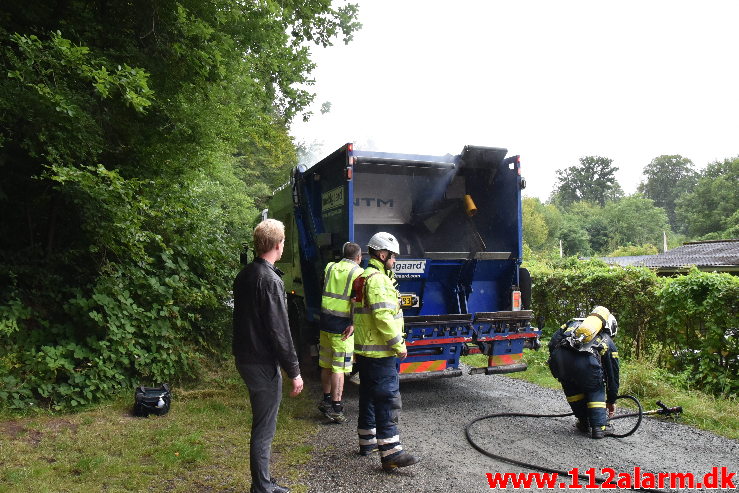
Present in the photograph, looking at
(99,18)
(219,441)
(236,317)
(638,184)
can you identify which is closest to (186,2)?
(99,18)

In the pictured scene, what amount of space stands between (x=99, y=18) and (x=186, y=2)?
38.6 inches

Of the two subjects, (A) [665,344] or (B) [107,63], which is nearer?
(B) [107,63]

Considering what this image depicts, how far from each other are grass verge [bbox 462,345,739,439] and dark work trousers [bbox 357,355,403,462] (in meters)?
2.87

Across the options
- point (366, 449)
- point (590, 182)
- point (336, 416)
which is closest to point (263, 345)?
point (366, 449)

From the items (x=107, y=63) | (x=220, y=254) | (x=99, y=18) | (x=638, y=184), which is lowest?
(x=220, y=254)

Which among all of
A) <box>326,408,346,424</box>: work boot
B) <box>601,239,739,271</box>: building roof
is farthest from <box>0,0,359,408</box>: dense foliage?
<box>601,239,739,271</box>: building roof

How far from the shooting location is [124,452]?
4.17m

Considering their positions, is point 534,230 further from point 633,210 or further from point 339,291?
point 339,291

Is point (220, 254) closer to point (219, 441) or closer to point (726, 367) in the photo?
point (219, 441)

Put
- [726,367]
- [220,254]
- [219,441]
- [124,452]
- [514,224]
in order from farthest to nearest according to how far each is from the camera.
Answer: [220,254], [514,224], [726,367], [219,441], [124,452]

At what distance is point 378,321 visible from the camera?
396 cm

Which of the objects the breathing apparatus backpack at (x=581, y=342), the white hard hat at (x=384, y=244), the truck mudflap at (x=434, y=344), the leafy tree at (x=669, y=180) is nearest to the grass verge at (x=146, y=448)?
the truck mudflap at (x=434, y=344)

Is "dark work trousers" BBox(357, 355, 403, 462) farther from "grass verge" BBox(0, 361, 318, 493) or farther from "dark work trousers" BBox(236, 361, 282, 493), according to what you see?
"dark work trousers" BBox(236, 361, 282, 493)

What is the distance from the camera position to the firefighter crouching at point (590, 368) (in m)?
4.49
